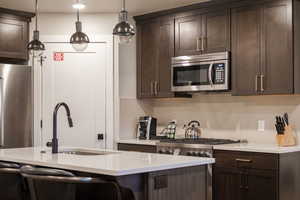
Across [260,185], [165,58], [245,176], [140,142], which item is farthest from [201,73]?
[260,185]

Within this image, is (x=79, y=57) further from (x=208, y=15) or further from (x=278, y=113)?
(x=278, y=113)

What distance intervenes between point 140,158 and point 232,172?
1595mm

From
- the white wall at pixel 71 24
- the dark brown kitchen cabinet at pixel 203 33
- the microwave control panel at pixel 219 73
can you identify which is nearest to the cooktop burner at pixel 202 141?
the microwave control panel at pixel 219 73

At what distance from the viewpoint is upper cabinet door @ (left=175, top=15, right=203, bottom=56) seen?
207 inches

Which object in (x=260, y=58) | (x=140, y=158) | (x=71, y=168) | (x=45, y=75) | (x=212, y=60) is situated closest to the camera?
(x=71, y=168)

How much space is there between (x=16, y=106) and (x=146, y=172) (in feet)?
10.0

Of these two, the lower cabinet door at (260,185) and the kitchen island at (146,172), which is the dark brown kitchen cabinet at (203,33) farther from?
the kitchen island at (146,172)

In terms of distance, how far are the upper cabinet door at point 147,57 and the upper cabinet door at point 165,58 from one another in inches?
2.7

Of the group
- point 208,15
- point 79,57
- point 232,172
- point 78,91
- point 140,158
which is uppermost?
point 208,15

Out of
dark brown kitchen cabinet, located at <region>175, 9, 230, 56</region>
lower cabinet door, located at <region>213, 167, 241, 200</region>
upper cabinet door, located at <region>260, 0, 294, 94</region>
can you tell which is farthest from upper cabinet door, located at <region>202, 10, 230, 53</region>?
lower cabinet door, located at <region>213, 167, 241, 200</region>

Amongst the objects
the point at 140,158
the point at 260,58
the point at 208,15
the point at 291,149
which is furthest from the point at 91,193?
the point at 208,15

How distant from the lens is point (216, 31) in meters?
5.08

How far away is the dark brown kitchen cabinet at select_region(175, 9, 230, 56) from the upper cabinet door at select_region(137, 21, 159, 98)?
1.19 feet

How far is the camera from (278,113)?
4848mm
